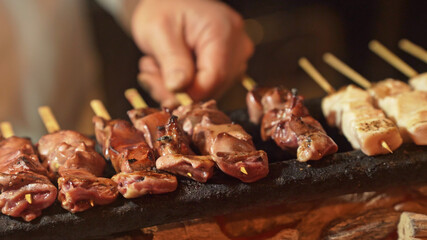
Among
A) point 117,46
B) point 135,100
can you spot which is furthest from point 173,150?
point 117,46

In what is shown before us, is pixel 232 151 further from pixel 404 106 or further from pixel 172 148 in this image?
pixel 404 106

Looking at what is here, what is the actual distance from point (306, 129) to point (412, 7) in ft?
15.1

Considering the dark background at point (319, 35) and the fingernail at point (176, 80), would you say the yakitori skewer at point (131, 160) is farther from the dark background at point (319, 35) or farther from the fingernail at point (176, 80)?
the dark background at point (319, 35)

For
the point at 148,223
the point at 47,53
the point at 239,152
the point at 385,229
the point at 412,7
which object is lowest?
the point at 385,229

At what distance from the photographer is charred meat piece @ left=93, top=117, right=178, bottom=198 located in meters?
2.30

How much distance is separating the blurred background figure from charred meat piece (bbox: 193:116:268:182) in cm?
276

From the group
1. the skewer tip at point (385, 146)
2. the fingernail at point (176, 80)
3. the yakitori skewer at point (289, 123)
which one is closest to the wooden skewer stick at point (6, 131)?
the fingernail at point (176, 80)

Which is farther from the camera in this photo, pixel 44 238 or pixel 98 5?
pixel 98 5

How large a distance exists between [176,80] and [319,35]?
3.49m

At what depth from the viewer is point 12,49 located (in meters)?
4.95

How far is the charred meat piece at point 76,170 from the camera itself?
2.27 m

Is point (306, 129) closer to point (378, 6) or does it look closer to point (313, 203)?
point (313, 203)

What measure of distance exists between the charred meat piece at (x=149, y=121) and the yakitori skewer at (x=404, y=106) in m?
1.41

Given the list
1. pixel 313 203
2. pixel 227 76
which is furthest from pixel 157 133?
pixel 227 76
